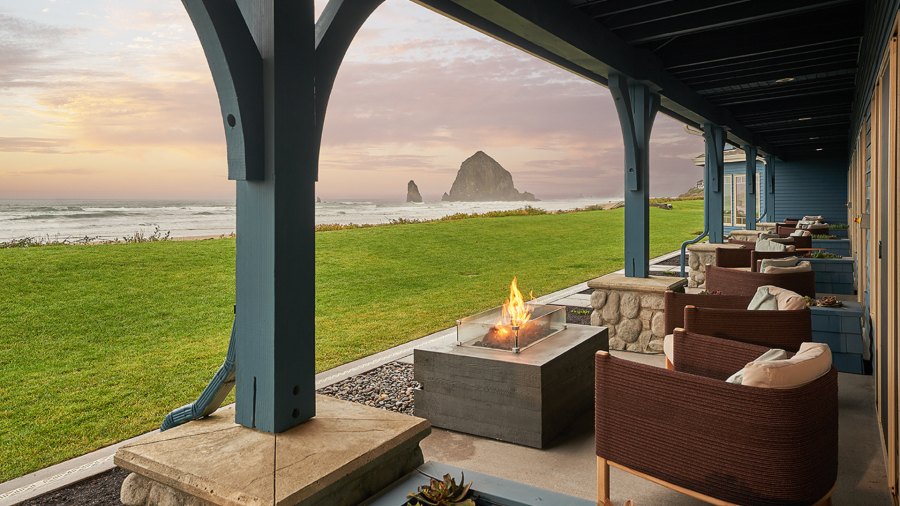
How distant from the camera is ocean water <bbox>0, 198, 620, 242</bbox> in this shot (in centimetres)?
1670

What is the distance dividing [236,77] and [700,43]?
4156mm

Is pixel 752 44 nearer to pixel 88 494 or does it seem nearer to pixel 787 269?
pixel 787 269

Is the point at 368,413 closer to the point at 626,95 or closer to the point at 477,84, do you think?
the point at 626,95

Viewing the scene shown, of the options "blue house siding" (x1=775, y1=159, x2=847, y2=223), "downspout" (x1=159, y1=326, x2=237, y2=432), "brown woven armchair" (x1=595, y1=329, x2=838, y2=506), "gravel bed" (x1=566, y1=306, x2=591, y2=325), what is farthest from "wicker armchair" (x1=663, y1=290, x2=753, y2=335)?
"blue house siding" (x1=775, y1=159, x2=847, y2=223)

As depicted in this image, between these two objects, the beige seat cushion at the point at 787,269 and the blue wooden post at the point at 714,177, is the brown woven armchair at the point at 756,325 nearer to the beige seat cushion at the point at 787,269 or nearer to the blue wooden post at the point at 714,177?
the beige seat cushion at the point at 787,269

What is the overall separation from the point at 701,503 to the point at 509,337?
1.28 m

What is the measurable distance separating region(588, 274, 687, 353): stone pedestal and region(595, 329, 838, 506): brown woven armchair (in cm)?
291

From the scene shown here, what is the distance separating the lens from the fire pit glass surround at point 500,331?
3.13 metres

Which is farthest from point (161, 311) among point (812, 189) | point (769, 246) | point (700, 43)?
point (812, 189)

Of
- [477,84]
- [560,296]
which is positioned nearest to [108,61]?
[560,296]

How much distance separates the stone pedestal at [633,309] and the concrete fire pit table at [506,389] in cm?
172

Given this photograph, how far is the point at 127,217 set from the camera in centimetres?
2070

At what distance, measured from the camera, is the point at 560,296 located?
830 cm

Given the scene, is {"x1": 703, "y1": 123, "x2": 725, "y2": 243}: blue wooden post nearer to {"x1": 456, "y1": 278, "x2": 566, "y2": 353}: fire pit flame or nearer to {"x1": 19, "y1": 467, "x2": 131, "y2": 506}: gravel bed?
{"x1": 456, "y1": 278, "x2": 566, "y2": 353}: fire pit flame
